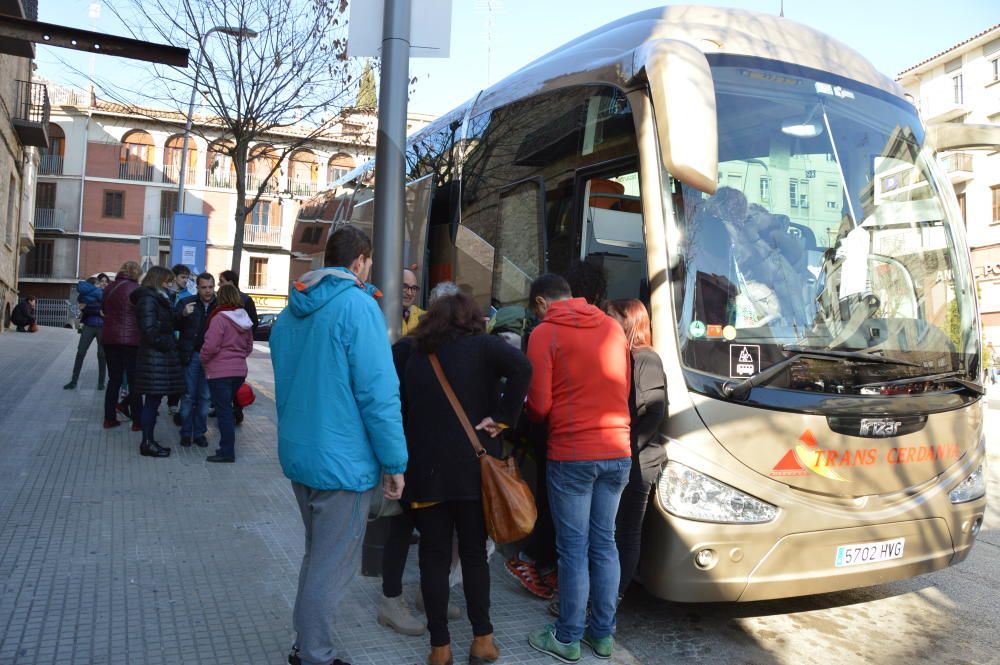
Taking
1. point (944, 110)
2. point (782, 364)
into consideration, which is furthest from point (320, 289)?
point (944, 110)

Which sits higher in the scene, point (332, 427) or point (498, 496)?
point (332, 427)

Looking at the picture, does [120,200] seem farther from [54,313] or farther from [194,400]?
[194,400]

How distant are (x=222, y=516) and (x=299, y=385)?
2.87 m

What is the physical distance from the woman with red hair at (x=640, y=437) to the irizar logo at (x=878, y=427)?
1026 mm

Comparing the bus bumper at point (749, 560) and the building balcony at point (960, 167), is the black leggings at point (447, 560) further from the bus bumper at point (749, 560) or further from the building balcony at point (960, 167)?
the building balcony at point (960, 167)

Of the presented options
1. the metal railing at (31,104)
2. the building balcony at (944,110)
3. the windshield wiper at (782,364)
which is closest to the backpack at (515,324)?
the windshield wiper at (782,364)

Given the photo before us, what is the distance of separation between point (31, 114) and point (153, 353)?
2192cm

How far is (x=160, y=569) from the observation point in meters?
4.45

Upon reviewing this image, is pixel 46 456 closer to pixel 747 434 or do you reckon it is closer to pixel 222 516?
pixel 222 516

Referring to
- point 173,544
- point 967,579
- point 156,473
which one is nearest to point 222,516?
point 173,544

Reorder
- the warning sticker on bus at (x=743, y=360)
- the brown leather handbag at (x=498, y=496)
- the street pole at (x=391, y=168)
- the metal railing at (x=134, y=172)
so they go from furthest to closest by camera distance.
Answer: the metal railing at (x=134, y=172)
the street pole at (x=391, y=168)
the warning sticker on bus at (x=743, y=360)
the brown leather handbag at (x=498, y=496)

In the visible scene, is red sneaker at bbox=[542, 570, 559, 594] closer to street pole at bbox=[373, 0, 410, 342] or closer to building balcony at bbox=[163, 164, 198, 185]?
street pole at bbox=[373, 0, 410, 342]

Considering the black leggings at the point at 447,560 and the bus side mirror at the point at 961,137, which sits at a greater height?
the bus side mirror at the point at 961,137

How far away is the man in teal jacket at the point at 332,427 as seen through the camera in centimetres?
306
